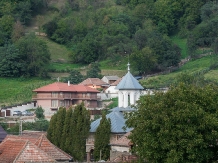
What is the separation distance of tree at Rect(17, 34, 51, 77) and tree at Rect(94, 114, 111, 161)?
5785 centimetres

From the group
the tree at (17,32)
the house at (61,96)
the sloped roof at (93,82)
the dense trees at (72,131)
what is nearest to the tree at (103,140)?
the dense trees at (72,131)

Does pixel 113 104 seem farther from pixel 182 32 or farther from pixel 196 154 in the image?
pixel 196 154

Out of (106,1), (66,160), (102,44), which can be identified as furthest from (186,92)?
(106,1)

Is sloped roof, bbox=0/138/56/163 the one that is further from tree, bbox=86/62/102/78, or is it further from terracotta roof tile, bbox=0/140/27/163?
tree, bbox=86/62/102/78

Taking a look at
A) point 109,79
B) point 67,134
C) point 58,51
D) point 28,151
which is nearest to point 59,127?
point 67,134

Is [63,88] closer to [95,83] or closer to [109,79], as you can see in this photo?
[95,83]

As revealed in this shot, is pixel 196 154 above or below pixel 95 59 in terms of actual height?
below

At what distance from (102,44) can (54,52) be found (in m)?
8.20

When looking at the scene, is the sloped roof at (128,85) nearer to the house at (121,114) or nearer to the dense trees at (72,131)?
the house at (121,114)

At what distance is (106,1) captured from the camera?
481 ft

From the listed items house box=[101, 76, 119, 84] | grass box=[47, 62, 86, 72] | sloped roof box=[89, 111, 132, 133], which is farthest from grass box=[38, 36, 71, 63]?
Answer: sloped roof box=[89, 111, 132, 133]

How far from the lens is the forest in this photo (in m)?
112

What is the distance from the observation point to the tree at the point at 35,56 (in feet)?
364

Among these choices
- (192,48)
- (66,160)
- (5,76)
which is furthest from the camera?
(192,48)
